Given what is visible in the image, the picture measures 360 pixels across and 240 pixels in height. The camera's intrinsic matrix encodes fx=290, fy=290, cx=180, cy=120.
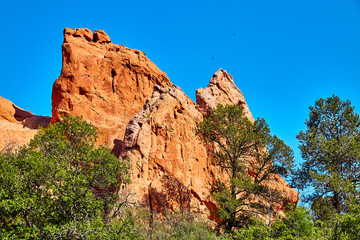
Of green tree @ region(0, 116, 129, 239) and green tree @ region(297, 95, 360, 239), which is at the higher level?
green tree @ region(297, 95, 360, 239)

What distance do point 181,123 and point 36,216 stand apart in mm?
21925

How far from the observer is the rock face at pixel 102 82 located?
44.3 m

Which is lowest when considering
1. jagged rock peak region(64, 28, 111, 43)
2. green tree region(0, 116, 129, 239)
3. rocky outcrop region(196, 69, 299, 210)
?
green tree region(0, 116, 129, 239)

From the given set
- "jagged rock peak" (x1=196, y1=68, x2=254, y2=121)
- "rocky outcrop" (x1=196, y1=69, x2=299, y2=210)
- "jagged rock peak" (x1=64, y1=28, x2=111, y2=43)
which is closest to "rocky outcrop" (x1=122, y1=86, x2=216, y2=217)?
"jagged rock peak" (x1=196, y1=68, x2=254, y2=121)

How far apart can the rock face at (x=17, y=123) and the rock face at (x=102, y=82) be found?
4.91m

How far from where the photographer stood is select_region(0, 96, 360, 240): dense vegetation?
12.7m

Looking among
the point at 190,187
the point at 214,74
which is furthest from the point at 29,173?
the point at 214,74

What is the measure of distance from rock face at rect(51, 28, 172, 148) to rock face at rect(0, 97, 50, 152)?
16.1 feet

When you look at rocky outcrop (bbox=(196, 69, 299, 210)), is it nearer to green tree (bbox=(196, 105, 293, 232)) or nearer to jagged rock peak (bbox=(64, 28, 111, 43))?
green tree (bbox=(196, 105, 293, 232))

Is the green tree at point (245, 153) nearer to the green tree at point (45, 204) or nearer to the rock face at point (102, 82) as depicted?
the green tree at point (45, 204)

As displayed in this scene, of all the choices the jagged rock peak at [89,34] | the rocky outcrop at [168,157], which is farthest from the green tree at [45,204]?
the jagged rock peak at [89,34]

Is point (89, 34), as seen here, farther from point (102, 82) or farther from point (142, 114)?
point (142, 114)

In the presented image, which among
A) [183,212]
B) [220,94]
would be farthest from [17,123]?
[183,212]

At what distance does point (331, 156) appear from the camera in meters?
22.0
